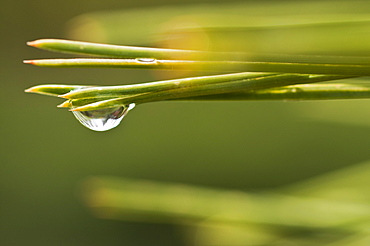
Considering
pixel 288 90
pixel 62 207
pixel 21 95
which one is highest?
pixel 21 95

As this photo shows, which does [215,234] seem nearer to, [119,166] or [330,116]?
[330,116]


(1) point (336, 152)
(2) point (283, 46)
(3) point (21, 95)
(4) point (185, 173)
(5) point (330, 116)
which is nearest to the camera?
(2) point (283, 46)

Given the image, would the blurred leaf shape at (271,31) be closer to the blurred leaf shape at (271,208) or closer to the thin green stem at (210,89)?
the thin green stem at (210,89)

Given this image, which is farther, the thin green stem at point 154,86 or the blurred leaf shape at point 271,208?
the blurred leaf shape at point 271,208

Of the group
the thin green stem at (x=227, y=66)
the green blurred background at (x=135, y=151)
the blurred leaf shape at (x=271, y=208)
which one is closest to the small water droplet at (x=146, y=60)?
the thin green stem at (x=227, y=66)

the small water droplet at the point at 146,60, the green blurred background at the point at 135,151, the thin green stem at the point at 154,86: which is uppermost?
the green blurred background at the point at 135,151

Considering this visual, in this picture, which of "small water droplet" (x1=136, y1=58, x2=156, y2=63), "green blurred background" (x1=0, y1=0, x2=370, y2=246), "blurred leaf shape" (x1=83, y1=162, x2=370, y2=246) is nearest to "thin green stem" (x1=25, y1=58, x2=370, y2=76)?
"small water droplet" (x1=136, y1=58, x2=156, y2=63)

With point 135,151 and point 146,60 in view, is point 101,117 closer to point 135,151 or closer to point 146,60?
point 146,60

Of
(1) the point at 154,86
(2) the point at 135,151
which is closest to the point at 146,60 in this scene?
(1) the point at 154,86

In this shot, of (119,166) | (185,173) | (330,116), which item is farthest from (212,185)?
(330,116)
